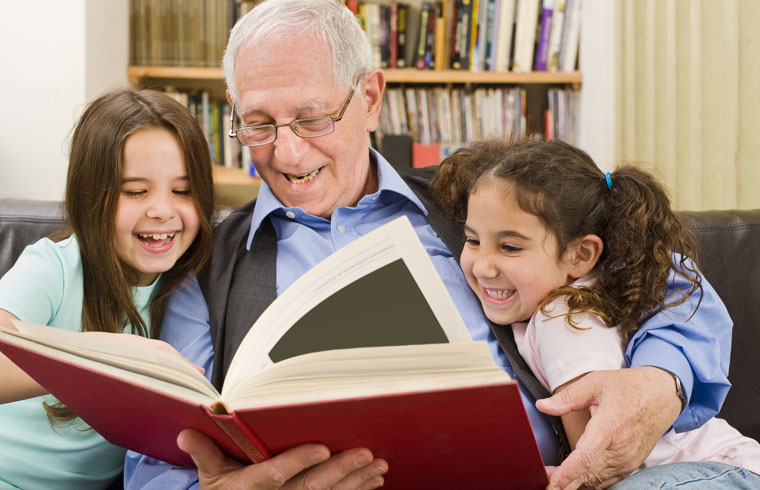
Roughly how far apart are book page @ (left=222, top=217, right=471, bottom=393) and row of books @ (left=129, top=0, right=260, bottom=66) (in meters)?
2.61

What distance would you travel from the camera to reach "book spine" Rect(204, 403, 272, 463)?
732 millimetres

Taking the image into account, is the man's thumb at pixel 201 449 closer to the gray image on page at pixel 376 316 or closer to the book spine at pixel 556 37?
the gray image on page at pixel 376 316

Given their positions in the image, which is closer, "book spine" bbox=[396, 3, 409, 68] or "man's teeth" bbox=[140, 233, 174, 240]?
"man's teeth" bbox=[140, 233, 174, 240]

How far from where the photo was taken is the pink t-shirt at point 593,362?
107 cm

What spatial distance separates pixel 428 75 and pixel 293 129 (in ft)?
6.11

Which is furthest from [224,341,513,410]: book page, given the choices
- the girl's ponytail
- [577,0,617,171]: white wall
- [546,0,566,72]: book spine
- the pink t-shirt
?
[546,0,566,72]: book spine

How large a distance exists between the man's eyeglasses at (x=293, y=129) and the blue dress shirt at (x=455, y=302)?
0.40 ft

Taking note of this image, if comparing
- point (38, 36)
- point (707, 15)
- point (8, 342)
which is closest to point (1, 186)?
point (38, 36)

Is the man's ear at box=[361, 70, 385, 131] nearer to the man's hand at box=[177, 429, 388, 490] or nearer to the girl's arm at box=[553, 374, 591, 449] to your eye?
the girl's arm at box=[553, 374, 591, 449]

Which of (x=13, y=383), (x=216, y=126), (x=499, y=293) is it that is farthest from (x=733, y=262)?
(x=216, y=126)

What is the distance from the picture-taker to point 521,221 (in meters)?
1.21

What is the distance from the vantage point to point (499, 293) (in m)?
1.26

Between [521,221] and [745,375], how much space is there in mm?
753

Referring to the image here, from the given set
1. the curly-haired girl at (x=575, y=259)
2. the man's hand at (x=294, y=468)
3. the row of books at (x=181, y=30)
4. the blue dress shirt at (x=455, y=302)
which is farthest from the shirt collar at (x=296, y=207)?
the row of books at (x=181, y=30)
